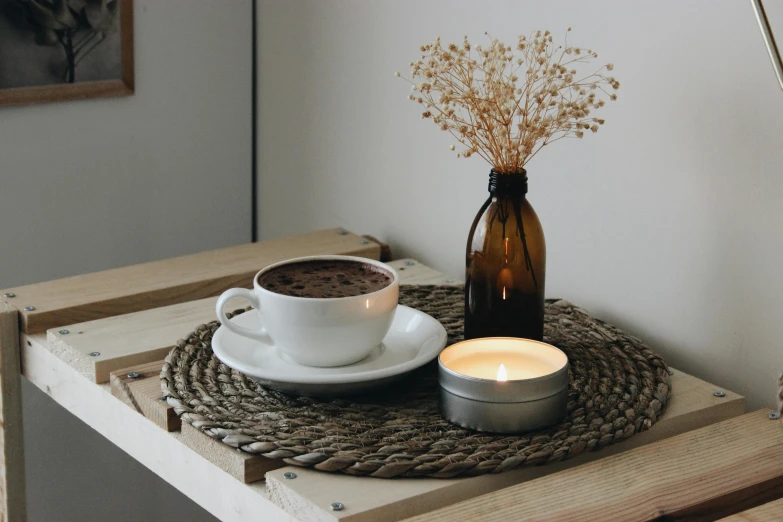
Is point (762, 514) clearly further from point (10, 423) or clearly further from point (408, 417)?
point (10, 423)

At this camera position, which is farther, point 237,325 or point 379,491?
point 237,325

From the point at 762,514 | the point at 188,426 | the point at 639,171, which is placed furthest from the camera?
the point at 639,171

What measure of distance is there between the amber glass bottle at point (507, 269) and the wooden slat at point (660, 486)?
7.1 inches

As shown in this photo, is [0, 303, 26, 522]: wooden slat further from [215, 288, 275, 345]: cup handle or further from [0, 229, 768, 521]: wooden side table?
[215, 288, 275, 345]: cup handle

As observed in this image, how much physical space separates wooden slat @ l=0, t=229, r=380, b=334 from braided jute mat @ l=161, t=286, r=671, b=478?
19cm

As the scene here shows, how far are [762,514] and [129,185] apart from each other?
1.04 metres

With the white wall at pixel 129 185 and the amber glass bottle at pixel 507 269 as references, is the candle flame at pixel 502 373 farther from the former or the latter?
the white wall at pixel 129 185

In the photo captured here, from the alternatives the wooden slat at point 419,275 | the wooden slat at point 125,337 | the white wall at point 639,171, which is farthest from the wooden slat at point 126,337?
the white wall at point 639,171

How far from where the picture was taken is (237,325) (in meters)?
0.92

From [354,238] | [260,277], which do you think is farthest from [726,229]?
[354,238]

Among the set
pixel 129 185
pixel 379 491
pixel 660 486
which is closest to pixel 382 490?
pixel 379 491

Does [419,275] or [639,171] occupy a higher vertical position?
[639,171]

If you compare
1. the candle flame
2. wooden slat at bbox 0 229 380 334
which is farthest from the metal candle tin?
wooden slat at bbox 0 229 380 334

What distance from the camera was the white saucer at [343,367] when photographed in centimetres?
84
